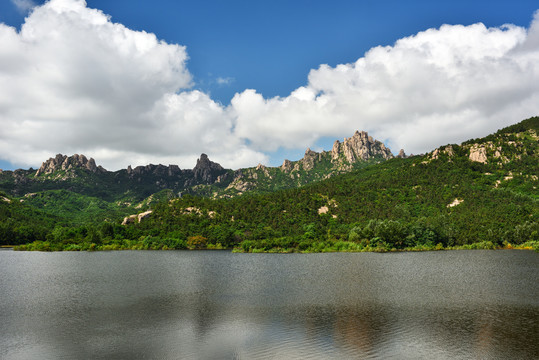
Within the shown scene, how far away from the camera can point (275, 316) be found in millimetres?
45500

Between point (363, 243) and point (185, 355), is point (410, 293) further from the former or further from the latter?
point (363, 243)

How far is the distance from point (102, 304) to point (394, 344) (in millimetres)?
46052

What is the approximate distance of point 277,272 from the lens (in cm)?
9244

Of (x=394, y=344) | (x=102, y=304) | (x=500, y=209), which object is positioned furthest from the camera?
(x=500, y=209)

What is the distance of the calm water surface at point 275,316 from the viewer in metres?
33.2

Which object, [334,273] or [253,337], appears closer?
[253,337]

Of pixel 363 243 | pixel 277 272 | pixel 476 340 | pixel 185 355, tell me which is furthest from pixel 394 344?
pixel 363 243

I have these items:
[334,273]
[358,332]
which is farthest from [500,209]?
[358,332]

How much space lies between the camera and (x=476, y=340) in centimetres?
3566

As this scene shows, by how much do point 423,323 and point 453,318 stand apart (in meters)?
5.73

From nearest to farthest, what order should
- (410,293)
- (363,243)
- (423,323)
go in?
1. (423,323)
2. (410,293)
3. (363,243)

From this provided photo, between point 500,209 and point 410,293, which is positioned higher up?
point 500,209

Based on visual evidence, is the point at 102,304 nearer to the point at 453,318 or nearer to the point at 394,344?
the point at 394,344

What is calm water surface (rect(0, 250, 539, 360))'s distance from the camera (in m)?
33.2
